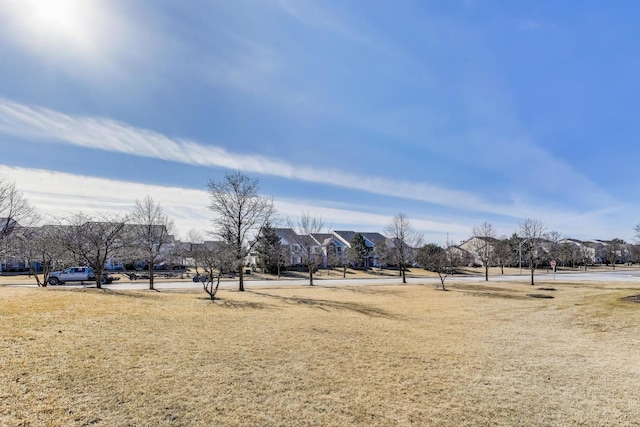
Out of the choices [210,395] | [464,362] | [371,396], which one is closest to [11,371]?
[210,395]

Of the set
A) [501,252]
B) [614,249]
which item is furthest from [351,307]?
[614,249]

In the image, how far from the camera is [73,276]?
32.8m

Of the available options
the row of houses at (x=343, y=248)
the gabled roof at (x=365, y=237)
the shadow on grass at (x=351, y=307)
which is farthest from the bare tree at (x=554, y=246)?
the shadow on grass at (x=351, y=307)

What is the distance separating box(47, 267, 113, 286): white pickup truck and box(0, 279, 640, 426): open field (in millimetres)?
22668

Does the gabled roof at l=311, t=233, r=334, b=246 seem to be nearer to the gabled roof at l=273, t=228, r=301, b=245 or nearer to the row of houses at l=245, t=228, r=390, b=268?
the row of houses at l=245, t=228, r=390, b=268

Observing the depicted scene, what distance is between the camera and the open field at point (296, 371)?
16.8 ft

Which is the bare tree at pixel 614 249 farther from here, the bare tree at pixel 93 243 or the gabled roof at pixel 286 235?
the bare tree at pixel 93 243

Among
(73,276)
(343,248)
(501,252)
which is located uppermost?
(343,248)

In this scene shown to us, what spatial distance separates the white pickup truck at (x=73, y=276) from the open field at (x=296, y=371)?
74.4ft

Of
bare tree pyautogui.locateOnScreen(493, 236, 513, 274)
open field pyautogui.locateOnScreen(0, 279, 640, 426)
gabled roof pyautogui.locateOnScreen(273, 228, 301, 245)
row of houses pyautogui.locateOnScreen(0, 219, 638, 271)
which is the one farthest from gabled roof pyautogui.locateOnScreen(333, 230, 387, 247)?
open field pyautogui.locateOnScreen(0, 279, 640, 426)

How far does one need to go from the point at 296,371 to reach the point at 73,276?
34.6m

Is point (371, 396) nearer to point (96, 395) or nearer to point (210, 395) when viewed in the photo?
point (210, 395)

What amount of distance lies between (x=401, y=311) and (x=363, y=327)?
5.64 metres

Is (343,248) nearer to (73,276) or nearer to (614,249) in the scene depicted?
(73,276)
